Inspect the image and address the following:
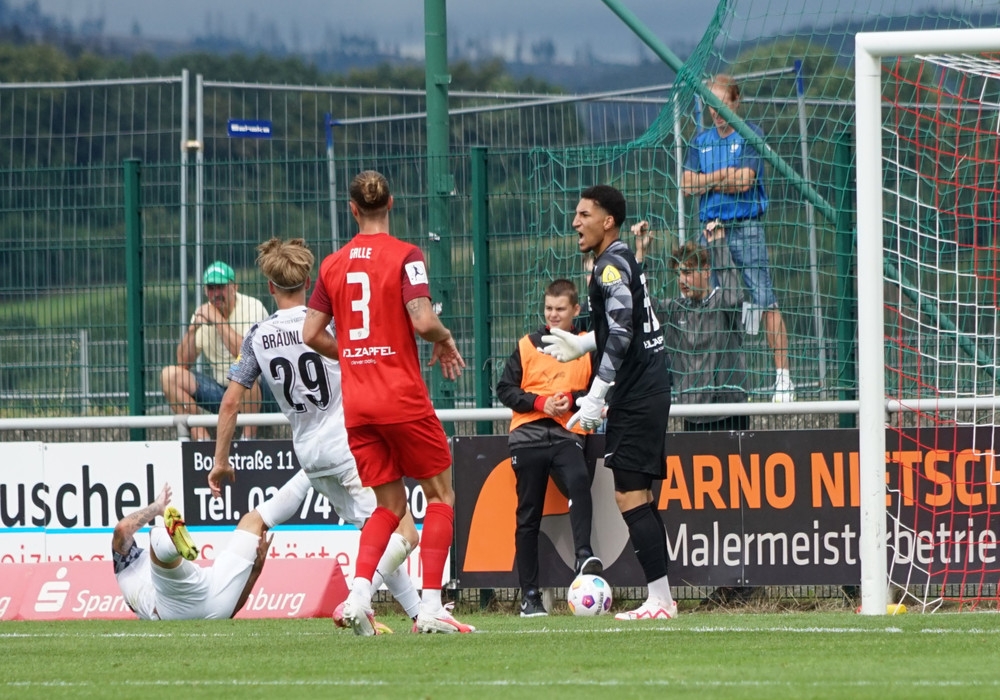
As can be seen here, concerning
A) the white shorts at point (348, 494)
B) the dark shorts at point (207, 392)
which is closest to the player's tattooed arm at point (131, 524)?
the white shorts at point (348, 494)

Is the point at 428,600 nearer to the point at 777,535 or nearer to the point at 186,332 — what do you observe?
the point at 777,535

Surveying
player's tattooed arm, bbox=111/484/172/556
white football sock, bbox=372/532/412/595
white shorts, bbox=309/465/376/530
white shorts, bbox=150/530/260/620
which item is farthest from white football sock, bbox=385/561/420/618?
player's tattooed arm, bbox=111/484/172/556

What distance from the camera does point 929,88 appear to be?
930 cm

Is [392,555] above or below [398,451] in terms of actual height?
below

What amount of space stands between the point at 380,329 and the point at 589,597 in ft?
8.67

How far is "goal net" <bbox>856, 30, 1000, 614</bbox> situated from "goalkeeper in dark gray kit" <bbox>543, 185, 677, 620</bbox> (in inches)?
62.6

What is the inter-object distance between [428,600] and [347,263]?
1715 millimetres

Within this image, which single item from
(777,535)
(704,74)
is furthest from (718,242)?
(777,535)

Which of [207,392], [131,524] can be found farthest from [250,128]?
[131,524]

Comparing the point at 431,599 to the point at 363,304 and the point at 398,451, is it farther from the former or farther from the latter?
the point at 363,304

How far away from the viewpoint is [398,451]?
7605 millimetres

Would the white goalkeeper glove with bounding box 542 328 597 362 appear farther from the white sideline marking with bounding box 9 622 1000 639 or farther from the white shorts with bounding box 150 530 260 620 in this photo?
the white shorts with bounding box 150 530 260 620

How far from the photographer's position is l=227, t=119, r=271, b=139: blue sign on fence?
1323 centimetres

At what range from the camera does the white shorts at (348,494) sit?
351 inches
